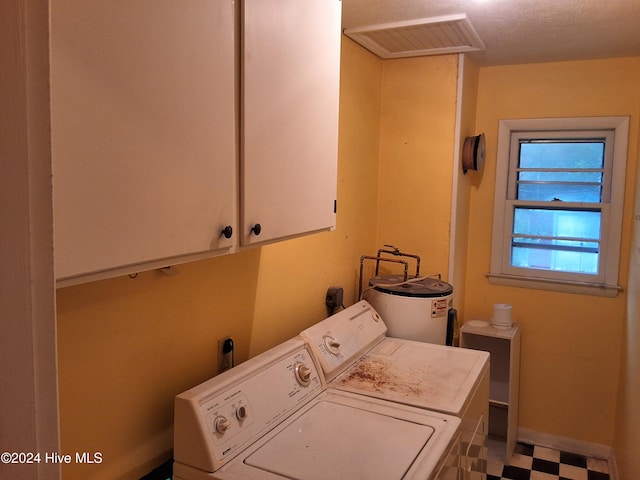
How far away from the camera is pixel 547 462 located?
2.88 m

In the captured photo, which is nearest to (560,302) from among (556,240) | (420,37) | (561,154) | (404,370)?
(556,240)

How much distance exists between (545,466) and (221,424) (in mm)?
2304

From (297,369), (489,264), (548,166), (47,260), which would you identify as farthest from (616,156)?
(47,260)

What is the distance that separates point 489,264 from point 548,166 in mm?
679

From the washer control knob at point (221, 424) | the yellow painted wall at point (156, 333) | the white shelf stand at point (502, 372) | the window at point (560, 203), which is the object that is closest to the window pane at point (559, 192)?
the window at point (560, 203)

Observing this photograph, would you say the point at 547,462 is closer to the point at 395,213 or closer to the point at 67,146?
the point at 395,213

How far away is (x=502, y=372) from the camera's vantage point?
305 cm

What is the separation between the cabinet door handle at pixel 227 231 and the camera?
1.13 meters

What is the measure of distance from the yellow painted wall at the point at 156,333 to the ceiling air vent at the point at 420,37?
98 centimetres

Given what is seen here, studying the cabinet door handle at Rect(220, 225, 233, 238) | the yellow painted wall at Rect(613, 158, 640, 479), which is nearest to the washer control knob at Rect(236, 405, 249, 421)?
the cabinet door handle at Rect(220, 225, 233, 238)

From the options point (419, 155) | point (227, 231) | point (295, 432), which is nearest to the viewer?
point (227, 231)

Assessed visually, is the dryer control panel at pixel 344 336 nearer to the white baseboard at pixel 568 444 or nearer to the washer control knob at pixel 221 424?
the washer control knob at pixel 221 424

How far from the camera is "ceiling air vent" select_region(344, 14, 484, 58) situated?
2.17m

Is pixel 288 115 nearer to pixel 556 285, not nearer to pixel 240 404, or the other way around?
pixel 240 404
